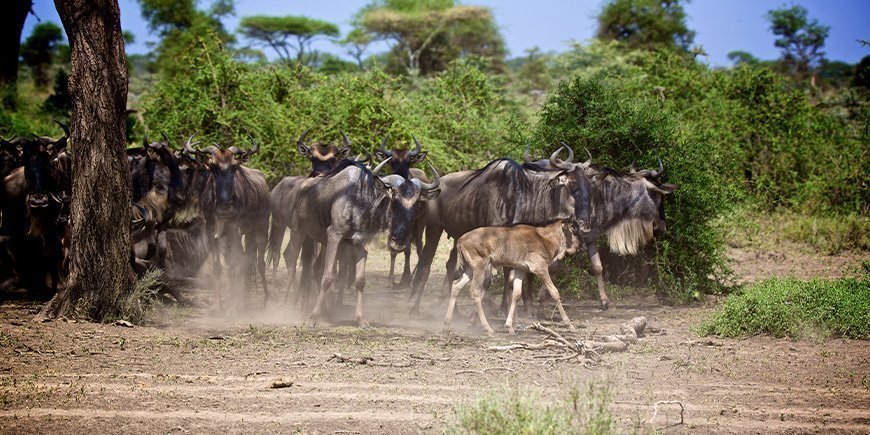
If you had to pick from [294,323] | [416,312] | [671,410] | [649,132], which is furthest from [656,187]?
[671,410]

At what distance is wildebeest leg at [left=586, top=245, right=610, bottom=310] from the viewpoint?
36.6ft

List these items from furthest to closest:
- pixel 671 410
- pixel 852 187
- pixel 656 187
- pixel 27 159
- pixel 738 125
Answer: pixel 738 125, pixel 852 187, pixel 656 187, pixel 27 159, pixel 671 410

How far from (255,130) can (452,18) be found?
28.3 metres

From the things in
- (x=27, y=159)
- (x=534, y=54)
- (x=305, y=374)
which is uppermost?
(x=534, y=54)

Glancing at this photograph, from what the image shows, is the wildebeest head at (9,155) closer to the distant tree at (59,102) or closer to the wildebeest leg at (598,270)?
the wildebeest leg at (598,270)

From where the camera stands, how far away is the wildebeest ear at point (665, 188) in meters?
11.4

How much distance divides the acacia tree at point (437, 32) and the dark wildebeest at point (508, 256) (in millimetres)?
33129

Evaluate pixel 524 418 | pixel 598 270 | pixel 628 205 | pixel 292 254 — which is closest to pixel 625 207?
pixel 628 205

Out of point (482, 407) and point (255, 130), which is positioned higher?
point (255, 130)

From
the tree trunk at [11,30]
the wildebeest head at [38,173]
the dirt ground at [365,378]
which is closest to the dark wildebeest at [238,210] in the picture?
the dirt ground at [365,378]

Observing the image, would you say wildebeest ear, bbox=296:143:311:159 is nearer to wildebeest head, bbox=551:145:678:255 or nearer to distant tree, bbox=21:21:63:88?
wildebeest head, bbox=551:145:678:255

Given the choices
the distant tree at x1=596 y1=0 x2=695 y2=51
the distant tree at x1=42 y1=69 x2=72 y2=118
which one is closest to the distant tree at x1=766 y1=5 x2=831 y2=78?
the distant tree at x1=596 y1=0 x2=695 y2=51

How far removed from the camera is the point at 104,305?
8.73 meters

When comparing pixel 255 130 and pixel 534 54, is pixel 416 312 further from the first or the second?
pixel 534 54
